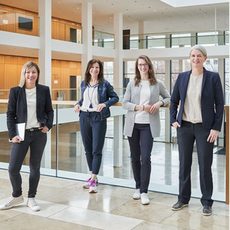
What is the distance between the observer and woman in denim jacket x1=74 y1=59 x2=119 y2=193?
4.12 m

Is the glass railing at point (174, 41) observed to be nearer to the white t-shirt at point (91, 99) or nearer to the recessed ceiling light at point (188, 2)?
the recessed ceiling light at point (188, 2)

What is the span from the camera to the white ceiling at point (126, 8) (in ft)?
58.9

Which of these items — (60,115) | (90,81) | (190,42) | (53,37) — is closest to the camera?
(90,81)

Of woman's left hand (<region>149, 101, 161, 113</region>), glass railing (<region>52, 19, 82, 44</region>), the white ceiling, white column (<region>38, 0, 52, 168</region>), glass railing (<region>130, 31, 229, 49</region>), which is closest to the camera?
woman's left hand (<region>149, 101, 161, 113</region>)

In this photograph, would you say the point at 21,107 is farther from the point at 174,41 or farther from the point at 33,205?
the point at 174,41

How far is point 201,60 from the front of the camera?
344 centimetres

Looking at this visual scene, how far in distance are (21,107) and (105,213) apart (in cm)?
124

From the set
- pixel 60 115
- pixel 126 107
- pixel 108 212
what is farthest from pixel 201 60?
pixel 60 115

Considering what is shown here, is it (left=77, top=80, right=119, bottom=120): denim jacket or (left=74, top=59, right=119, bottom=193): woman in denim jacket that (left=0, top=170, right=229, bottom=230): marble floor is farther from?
(left=77, top=80, right=119, bottom=120): denim jacket

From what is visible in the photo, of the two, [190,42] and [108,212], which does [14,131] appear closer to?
[108,212]

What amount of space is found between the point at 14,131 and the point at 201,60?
1.81 metres

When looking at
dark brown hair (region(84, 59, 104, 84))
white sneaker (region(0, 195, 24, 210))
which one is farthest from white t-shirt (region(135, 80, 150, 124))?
white sneaker (region(0, 195, 24, 210))

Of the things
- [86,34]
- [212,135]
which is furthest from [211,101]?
[86,34]

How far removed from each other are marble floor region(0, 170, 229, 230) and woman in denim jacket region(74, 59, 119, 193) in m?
0.32
